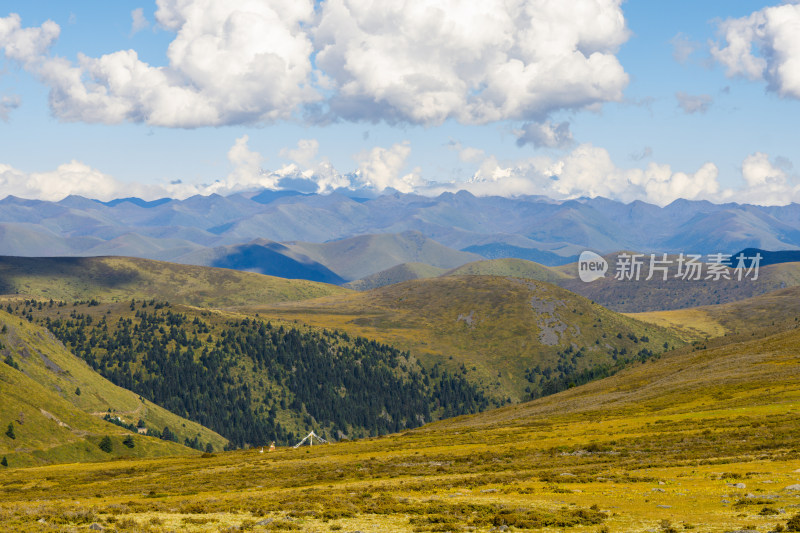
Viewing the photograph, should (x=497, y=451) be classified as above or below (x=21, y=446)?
above

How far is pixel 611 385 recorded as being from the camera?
167875mm

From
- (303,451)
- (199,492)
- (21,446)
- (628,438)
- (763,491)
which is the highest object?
(763,491)

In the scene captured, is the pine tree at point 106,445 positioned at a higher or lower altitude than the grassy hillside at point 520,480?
lower

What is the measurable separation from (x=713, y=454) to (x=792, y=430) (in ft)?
37.8

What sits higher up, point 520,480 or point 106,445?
point 520,480

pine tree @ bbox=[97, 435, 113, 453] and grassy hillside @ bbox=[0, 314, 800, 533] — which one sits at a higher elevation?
grassy hillside @ bbox=[0, 314, 800, 533]

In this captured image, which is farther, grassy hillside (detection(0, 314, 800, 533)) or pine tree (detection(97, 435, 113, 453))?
pine tree (detection(97, 435, 113, 453))

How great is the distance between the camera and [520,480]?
181 feet

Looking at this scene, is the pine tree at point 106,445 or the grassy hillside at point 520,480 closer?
the grassy hillside at point 520,480

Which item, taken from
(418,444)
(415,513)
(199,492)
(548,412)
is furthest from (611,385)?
(415,513)

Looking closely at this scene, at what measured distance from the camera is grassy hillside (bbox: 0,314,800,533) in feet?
121

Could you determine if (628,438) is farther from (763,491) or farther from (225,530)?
(225,530)

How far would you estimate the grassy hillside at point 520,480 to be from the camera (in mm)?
37000

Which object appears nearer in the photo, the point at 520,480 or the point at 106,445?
the point at 520,480
